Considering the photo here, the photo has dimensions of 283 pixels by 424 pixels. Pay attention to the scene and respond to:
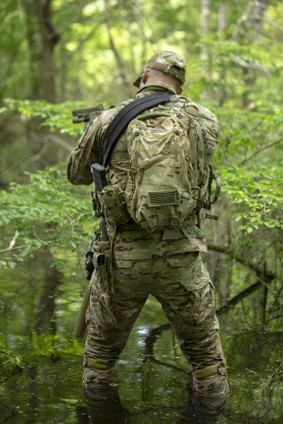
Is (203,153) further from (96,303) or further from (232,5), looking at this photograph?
(232,5)

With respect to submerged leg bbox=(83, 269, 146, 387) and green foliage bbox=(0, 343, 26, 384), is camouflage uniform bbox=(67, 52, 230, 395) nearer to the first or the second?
submerged leg bbox=(83, 269, 146, 387)

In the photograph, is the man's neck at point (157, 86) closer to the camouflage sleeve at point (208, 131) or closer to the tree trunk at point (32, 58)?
the camouflage sleeve at point (208, 131)

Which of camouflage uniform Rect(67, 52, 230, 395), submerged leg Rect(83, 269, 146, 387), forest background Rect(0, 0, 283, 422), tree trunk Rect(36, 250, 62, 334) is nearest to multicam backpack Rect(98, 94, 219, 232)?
camouflage uniform Rect(67, 52, 230, 395)

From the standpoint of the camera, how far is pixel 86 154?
161 inches

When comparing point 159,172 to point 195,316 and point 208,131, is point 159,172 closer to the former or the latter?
point 208,131

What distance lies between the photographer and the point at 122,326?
404cm

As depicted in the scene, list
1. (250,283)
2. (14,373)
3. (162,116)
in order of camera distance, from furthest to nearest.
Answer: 1. (250,283)
2. (14,373)
3. (162,116)

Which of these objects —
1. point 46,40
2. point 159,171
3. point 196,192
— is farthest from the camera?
point 46,40

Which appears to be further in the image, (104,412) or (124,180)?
(104,412)

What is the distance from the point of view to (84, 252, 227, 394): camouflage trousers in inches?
150

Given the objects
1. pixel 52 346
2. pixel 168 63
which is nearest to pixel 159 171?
pixel 168 63

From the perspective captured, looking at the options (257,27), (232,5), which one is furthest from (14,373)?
(232,5)

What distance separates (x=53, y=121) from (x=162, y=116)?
3.63 m

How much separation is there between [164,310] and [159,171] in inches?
43.5
